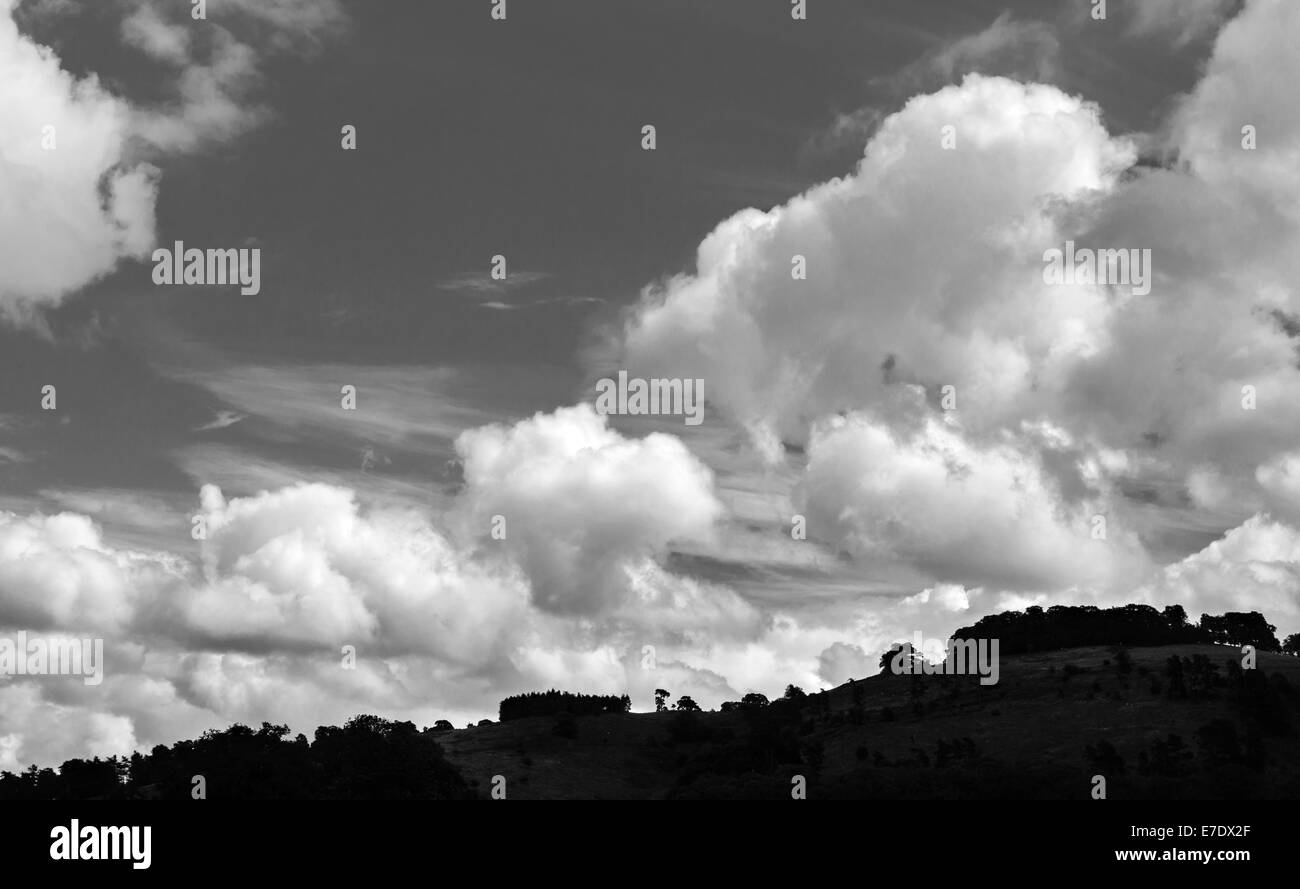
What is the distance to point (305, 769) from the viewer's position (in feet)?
403

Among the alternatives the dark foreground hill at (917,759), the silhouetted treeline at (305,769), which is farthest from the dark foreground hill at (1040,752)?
the silhouetted treeline at (305,769)

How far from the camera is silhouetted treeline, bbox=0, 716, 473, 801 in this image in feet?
392

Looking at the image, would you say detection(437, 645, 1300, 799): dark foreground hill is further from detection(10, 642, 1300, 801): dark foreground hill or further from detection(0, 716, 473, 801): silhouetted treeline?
detection(0, 716, 473, 801): silhouetted treeline

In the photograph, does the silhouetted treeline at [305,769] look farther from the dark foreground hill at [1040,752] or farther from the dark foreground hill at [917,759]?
the dark foreground hill at [1040,752]

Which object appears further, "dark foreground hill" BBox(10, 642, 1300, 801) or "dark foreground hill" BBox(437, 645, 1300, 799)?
"dark foreground hill" BBox(437, 645, 1300, 799)

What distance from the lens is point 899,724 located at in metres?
193

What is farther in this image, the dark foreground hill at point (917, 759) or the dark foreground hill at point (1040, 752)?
the dark foreground hill at point (1040, 752)

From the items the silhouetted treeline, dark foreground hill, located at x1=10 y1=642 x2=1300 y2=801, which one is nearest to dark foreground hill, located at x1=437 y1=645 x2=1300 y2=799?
dark foreground hill, located at x1=10 y1=642 x2=1300 y2=801

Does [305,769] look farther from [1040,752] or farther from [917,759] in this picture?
[1040,752]

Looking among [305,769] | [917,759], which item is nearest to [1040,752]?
[917,759]

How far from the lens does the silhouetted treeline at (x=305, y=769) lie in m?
120
